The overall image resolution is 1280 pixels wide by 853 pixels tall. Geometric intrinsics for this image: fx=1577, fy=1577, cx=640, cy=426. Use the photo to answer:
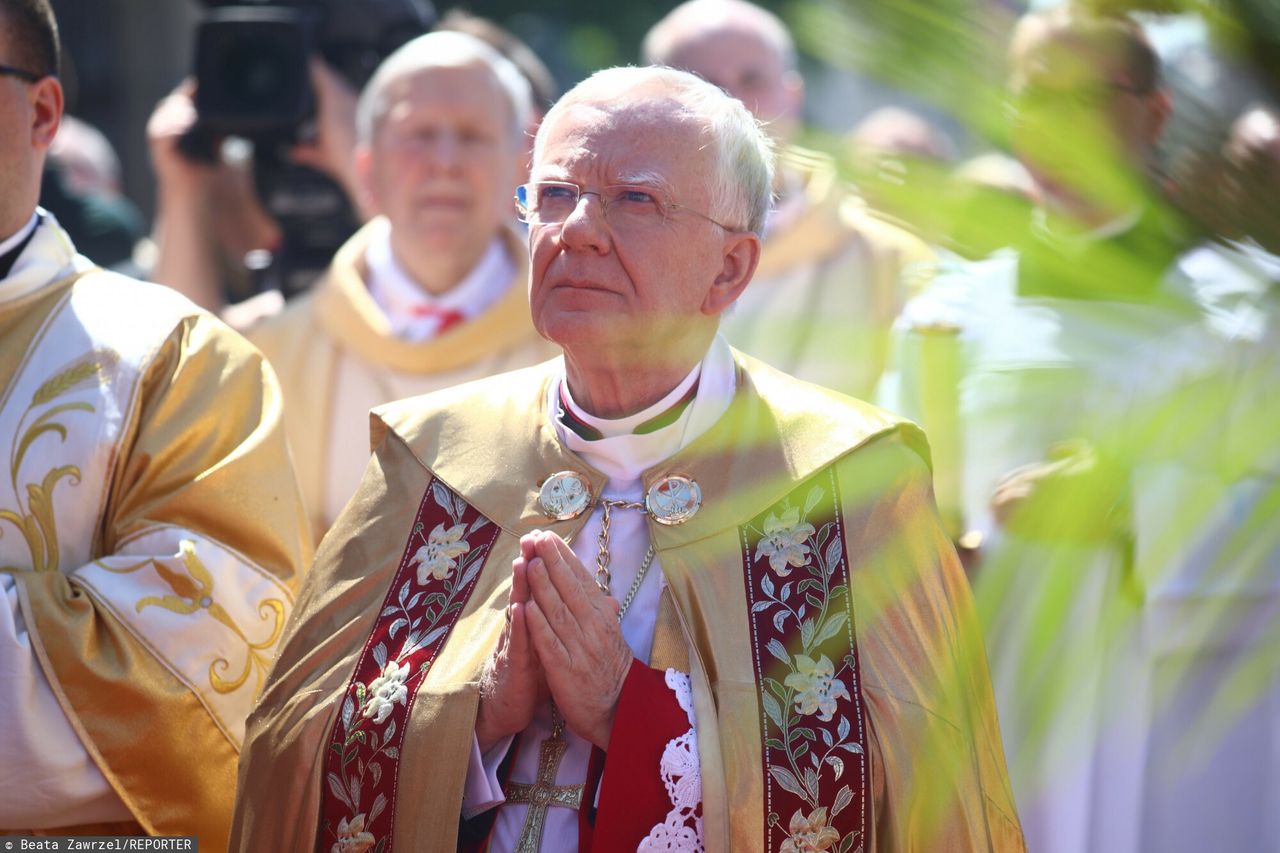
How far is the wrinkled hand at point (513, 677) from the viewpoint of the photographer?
8.09 ft

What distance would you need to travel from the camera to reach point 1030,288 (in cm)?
70

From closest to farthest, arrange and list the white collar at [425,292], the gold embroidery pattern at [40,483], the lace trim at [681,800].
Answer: the lace trim at [681,800] → the gold embroidery pattern at [40,483] → the white collar at [425,292]

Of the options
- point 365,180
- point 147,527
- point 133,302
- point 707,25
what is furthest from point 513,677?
point 707,25

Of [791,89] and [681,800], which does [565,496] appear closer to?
[681,800]

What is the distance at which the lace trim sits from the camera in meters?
2.42

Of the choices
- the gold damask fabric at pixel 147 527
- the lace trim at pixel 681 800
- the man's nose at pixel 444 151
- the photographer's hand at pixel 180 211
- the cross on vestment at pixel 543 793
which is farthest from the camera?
the photographer's hand at pixel 180 211

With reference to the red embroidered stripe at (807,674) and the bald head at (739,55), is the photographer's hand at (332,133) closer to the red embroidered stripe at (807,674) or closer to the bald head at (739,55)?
the bald head at (739,55)

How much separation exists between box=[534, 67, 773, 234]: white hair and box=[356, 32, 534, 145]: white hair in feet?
6.60

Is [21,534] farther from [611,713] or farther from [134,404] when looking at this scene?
[611,713]

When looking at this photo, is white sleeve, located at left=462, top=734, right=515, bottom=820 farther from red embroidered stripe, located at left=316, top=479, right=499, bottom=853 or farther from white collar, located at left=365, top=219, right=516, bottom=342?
white collar, located at left=365, top=219, right=516, bottom=342

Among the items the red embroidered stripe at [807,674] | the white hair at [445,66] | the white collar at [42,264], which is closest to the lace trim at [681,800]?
the red embroidered stripe at [807,674]

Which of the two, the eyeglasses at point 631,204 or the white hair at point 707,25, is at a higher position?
the eyeglasses at point 631,204

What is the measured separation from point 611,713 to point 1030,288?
6.12 feet

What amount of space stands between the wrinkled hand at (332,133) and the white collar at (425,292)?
1.98ft
